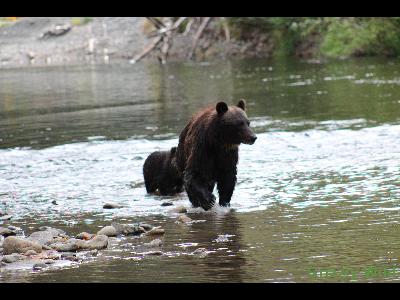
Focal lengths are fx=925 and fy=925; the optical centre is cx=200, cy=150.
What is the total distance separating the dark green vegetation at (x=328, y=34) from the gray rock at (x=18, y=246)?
32.0 meters

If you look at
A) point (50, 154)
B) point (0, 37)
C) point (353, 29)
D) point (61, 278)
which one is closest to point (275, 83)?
point (353, 29)

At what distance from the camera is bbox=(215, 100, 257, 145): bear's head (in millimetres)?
11969

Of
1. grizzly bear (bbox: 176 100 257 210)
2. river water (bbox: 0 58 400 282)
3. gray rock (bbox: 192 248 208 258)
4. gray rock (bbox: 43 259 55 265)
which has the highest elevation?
grizzly bear (bbox: 176 100 257 210)

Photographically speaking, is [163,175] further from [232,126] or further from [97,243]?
[97,243]

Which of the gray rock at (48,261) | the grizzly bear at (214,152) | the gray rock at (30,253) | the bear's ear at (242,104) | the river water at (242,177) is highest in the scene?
the bear's ear at (242,104)

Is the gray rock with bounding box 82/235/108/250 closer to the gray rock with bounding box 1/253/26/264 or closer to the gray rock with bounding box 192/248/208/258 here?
the gray rock with bounding box 1/253/26/264

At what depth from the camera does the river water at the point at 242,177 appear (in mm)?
8680

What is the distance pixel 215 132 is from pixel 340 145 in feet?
18.0

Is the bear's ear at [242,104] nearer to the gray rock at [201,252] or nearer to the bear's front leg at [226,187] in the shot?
the bear's front leg at [226,187]

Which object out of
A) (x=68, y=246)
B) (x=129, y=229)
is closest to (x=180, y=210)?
(x=129, y=229)

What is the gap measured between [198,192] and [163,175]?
1.57m

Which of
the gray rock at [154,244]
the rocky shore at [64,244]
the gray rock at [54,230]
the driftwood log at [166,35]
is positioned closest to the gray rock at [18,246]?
the rocky shore at [64,244]

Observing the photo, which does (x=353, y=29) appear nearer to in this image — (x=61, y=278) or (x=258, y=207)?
(x=258, y=207)

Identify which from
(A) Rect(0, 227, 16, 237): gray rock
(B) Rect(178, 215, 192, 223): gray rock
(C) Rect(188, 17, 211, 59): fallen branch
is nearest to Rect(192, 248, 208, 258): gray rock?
(B) Rect(178, 215, 192, 223): gray rock
